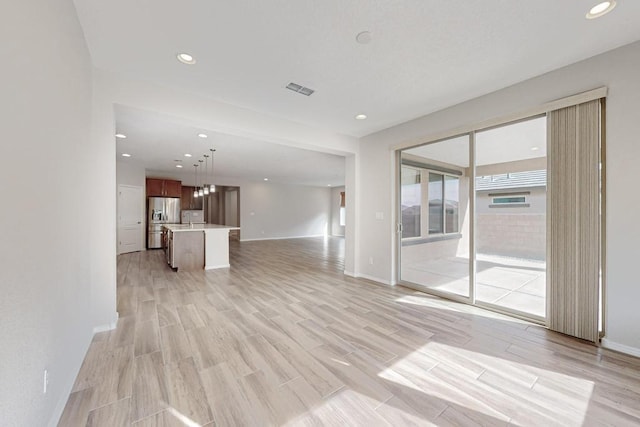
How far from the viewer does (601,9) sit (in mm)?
1827

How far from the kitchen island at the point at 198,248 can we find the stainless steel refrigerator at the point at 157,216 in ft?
10.7

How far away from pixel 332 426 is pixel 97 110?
140 inches

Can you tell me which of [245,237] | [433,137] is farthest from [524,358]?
[245,237]

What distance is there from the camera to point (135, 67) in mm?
2551

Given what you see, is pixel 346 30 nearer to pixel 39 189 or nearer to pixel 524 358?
pixel 39 189

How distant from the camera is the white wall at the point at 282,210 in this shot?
1072 centimetres

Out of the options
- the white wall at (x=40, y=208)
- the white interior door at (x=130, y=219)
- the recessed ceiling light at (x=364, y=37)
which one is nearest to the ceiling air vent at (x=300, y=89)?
the recessed ceiling light at (x=364, y=37)

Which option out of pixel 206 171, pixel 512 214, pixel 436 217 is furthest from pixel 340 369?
pixel 206 171

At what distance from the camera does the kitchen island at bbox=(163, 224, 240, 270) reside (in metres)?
5.35

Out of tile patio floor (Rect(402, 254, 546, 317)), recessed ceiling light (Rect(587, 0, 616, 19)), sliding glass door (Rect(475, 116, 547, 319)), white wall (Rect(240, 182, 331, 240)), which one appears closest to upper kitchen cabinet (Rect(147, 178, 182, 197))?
white wall (Rect(240, 182, 331, 240))

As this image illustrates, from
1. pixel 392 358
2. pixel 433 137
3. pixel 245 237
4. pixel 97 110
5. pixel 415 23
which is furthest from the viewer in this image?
pixel 245 237

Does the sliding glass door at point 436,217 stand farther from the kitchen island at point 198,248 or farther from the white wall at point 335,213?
the white wall at point 335,213

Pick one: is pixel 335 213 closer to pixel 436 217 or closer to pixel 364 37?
pixel 436 217

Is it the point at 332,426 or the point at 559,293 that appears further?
the point at 559,293
